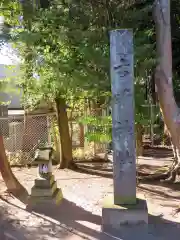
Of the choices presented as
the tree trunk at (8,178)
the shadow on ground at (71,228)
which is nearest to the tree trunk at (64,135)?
the tree trunk at (8,178)

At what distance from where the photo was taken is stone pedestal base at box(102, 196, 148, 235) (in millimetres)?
5504

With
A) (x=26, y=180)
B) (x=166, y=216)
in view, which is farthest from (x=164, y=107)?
(x=26, y=180)

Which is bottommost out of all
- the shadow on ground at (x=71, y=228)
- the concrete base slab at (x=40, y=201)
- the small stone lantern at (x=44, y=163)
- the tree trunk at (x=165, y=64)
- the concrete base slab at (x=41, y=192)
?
the shadow on ground at (x=71, y=228)

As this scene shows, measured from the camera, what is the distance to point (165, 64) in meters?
6.33

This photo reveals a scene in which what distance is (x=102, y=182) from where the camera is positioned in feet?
30.0

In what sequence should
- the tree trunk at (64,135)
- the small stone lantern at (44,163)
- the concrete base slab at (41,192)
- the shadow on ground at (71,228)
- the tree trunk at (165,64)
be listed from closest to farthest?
the shadow on ground at (71,228), the tree trunk at (165,64), the concrete base slab at (41,192), the small stone lantern at (44,163), the tree trunk at (64,135)

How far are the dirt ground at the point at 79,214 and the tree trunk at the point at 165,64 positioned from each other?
1597 mm

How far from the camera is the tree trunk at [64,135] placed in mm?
11032

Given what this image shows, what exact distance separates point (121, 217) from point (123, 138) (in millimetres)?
1240

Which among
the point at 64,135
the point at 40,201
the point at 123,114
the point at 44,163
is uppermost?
the point at 123,114

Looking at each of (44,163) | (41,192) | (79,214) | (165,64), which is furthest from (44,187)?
(165,64)

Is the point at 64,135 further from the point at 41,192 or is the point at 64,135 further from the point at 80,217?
the point at 80,217

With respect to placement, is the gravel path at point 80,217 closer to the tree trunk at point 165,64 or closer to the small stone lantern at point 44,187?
the small stone lantern at point 44,187

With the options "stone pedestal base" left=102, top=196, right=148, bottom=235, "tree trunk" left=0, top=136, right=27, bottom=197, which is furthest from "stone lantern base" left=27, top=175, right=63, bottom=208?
"stone pedestal base" left=102, top=196, right=148, bottom=235
